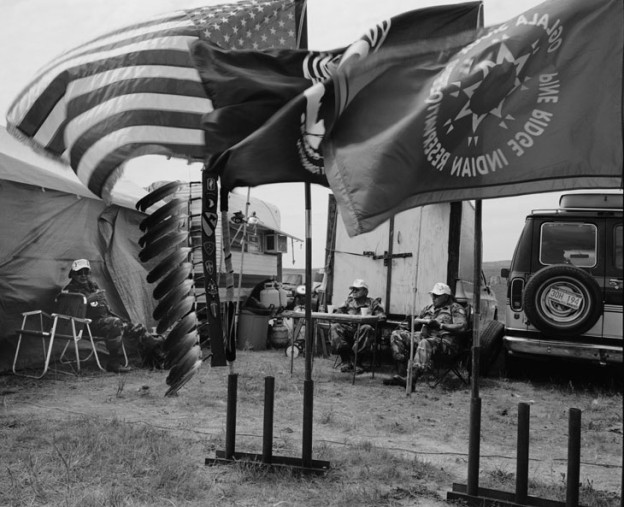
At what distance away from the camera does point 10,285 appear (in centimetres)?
830

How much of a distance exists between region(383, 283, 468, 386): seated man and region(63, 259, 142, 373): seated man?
3972 mm

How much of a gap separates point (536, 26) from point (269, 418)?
10.1 feet

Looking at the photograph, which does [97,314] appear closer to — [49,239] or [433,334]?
[49,239]

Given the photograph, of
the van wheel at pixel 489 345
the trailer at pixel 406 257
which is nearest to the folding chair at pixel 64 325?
the trailer at pixel 406 257

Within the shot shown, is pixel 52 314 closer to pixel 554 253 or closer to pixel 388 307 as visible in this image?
pixel 388 307

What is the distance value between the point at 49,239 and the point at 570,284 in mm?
7163

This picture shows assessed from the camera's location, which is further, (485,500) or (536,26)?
(485,500)

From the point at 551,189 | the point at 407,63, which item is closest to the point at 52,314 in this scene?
the point at 407,63

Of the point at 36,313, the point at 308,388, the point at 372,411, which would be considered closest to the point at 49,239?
the point at 36,313

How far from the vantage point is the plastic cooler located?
11875 millimetres

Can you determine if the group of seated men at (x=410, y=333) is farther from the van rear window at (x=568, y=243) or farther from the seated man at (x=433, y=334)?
the van rear window at (x=568, y=243)

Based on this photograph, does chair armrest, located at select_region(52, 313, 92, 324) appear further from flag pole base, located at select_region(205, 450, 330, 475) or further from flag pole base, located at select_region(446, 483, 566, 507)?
flag pole base, located at select_region(446, 483, 566, 507)

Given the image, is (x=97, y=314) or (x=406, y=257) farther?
(x=406, y=257)

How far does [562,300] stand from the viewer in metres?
7.52
